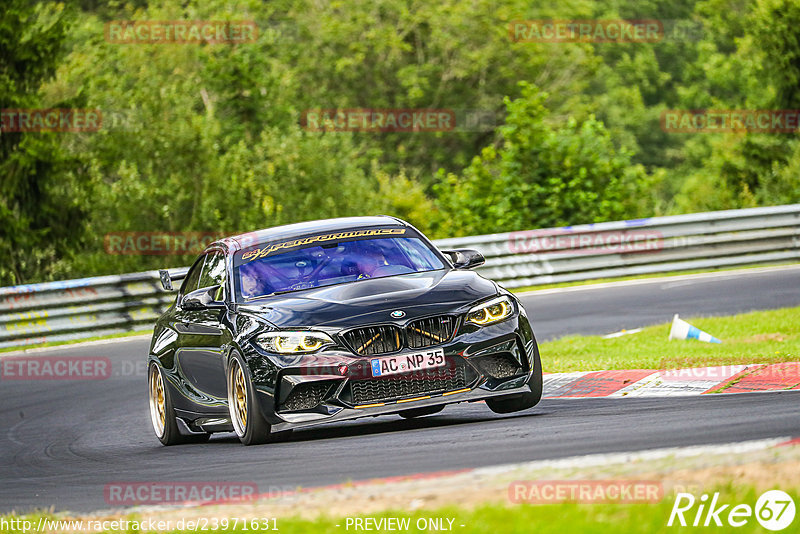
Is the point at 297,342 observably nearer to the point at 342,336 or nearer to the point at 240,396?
the point at 342,336

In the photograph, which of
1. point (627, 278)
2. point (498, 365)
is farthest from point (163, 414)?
point (627, 278)

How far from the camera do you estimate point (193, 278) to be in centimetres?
1098

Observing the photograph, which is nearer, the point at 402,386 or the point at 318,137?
the point at 402,386

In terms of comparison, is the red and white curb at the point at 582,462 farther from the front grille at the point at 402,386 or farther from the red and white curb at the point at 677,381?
the red and white curb at the point at 677,381

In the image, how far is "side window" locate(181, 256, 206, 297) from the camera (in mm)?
10867

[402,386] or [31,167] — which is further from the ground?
[402,386]

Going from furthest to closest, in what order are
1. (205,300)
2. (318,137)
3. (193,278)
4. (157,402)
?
(318,137), (193,278), (157,402), (205,300)

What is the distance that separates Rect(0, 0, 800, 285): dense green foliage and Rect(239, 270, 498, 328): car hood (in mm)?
16799

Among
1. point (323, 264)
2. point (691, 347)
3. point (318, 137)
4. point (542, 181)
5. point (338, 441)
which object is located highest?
point (323, 264)

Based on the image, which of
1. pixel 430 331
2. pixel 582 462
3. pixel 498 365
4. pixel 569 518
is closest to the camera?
pixel 569 518

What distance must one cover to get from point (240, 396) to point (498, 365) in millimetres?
1798

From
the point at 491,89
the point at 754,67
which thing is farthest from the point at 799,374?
the point at 491,89

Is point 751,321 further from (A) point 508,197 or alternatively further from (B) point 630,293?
(A) point 508,197

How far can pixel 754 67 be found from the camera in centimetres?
3531
